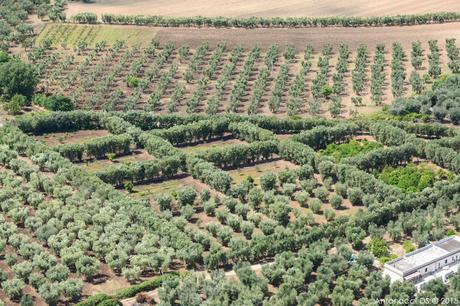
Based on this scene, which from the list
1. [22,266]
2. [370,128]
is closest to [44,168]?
[22,266]

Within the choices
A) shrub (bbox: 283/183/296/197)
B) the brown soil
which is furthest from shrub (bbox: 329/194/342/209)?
the brown soil

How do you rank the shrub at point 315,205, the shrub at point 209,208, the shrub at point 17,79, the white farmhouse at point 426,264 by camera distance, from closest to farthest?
the white farmhouse at point 426,264
the shrub at point 209,208
the shrub at point 315,205
the shrub at point 17,79

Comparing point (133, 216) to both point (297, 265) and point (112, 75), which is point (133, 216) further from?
Answer: point (112, 75)

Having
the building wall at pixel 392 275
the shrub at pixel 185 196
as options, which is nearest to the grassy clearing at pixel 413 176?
the building wall at pixel 392 275

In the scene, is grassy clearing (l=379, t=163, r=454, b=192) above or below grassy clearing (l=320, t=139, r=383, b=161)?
below

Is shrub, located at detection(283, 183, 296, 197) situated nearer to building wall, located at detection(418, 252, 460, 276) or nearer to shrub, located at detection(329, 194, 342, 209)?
shrub, located at detection(329, 194, 342, 209)

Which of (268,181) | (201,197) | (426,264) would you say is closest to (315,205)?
(268,181)

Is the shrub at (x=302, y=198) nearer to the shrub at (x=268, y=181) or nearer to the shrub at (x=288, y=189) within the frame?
the shrub at (x=288, y=189)
